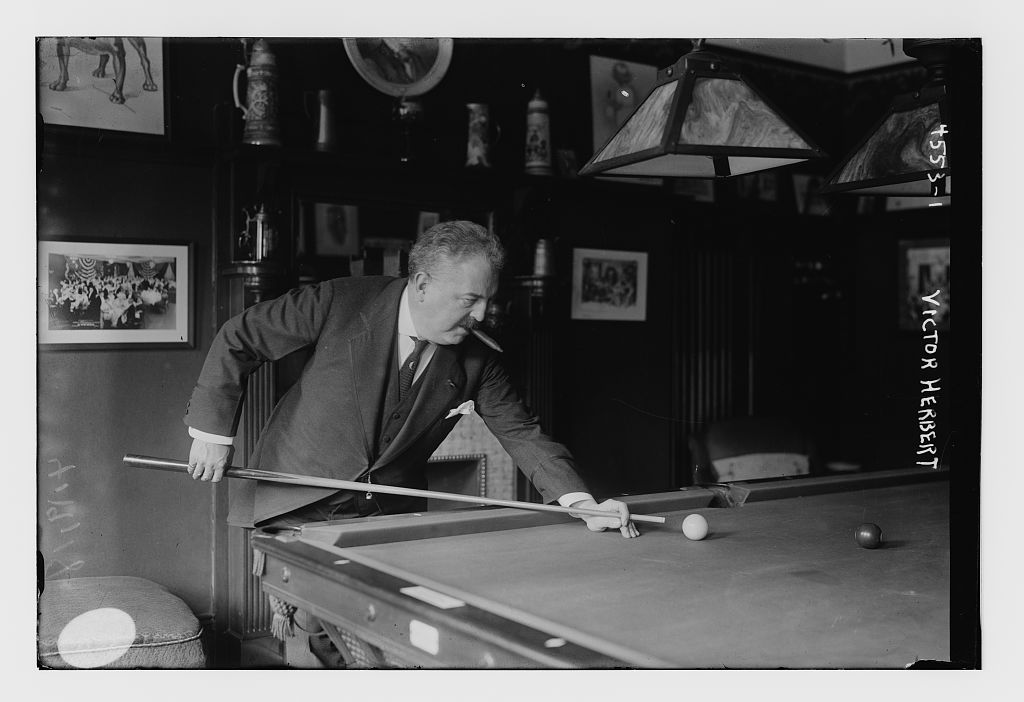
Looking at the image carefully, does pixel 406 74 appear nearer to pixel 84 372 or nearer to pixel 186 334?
pixel 186 334

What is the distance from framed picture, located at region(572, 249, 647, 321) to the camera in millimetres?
3957

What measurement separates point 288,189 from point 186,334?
0.65m

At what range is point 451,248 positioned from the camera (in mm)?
2959

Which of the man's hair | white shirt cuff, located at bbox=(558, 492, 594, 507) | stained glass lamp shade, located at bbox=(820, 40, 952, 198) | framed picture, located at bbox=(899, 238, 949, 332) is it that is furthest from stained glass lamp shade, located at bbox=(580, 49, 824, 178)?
framed picture, located at bbox=(899, 238, 949, 332)

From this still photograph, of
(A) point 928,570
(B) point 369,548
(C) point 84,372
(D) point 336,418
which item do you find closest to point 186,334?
(C) point 84,372

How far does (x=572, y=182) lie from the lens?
384 cm

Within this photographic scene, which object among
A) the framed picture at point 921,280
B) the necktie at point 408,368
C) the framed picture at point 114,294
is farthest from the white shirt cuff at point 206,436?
the framed picture at point 921,280

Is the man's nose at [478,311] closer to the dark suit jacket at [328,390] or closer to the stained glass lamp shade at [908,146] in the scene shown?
the dark suit jacket at [328,390]

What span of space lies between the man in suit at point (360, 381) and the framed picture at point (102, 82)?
2.12 ft

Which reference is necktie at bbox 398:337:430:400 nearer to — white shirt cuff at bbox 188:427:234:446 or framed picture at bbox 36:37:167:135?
white shirt cuff at bbox 188:427:234:446

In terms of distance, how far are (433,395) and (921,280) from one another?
2091 millimetres

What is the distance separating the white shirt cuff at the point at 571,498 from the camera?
8.98ft

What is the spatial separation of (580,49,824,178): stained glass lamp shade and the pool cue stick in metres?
0.88
